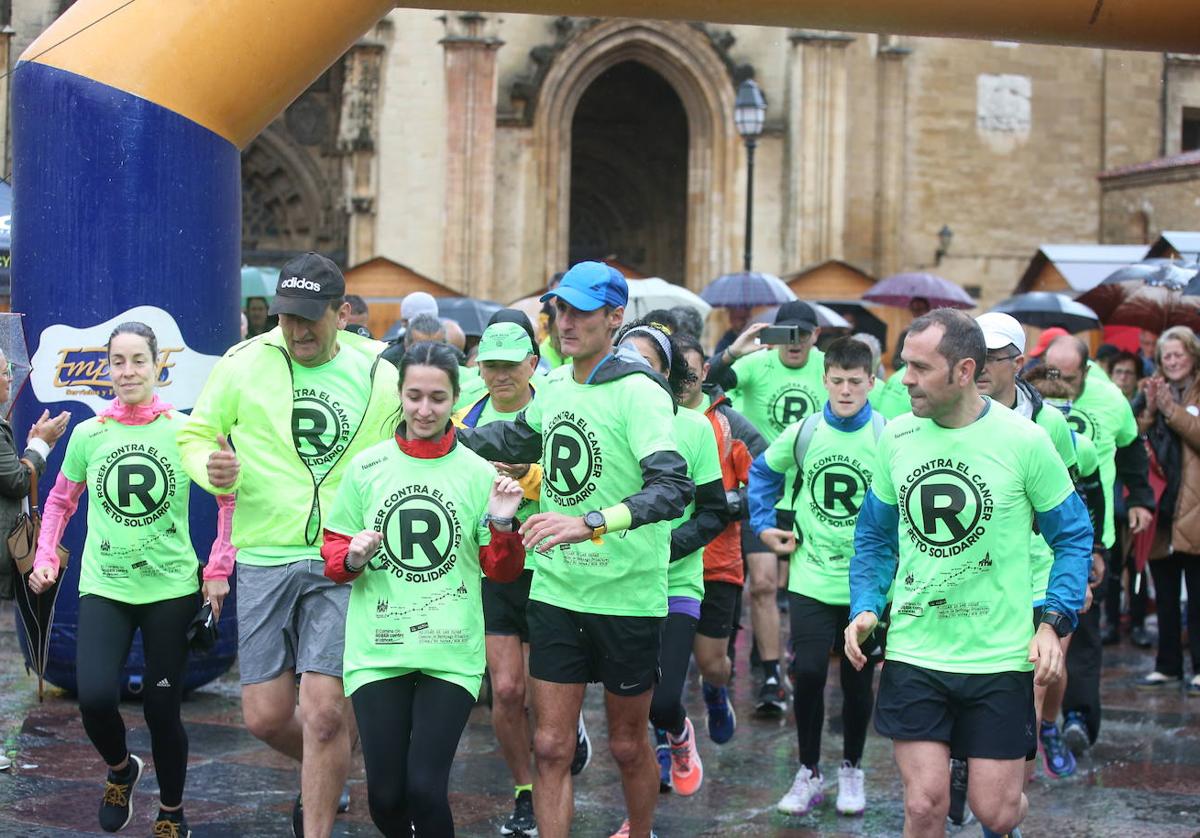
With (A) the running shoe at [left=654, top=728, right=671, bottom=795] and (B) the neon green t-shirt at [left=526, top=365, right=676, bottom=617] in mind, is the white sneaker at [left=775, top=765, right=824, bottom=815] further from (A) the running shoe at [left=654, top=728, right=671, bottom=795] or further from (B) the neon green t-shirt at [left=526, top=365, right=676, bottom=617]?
(B) the neon green t-shirt at [left=526, top=365, right=676, bottom=617]

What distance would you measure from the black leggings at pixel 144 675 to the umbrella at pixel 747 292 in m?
10.6

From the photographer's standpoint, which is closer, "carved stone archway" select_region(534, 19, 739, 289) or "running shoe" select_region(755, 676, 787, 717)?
"running shoe" select_region(755, 676, 787, 717)

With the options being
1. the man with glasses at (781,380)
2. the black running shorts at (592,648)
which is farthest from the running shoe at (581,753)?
the man with glasses at (781,380)

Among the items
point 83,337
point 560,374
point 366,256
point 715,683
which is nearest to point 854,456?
point 715,683

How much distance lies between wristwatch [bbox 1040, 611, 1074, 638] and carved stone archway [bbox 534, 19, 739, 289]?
73.2 ft

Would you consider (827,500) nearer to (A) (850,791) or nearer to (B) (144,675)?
(A) (850,791)

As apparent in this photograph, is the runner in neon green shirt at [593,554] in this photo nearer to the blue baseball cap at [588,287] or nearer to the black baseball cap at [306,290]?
the blue baseball cap at [588,287]

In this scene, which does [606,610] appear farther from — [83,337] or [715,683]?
[83,337]

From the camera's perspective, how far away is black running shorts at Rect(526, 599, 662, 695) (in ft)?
19.5

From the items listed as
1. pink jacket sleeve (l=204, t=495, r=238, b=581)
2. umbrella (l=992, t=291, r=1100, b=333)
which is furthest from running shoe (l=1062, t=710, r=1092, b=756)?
umbrella (l=992, t=291, r=1100, b=333)

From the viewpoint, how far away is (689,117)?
2795 centimetres

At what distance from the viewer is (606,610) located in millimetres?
5938

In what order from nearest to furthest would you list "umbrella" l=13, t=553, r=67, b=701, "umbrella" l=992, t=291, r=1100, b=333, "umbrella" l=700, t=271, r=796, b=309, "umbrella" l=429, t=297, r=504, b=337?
"umbrella" l=13, t=553, r=67, b=701 → "umbrella" l=429, t=297, r=504, b=337 → "umbrella" l=992, t=291, r=1100, b=333 → "umbrella" l=700, t=271, r=796, b=309

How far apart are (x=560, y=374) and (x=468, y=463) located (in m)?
0.71
